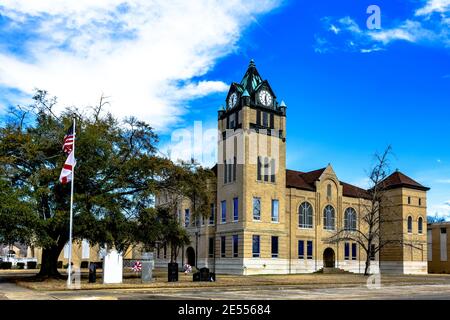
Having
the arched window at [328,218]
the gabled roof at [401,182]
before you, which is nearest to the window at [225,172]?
the arched window at [328,218]

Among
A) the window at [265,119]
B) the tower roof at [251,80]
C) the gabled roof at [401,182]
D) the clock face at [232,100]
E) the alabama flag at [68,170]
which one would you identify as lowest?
the alabama flag at [68,170]

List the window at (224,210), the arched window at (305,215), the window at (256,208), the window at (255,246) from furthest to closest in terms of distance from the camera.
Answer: the arched window at (305,215), the window at (224,210), the window at (256,208), the window at (255,246)

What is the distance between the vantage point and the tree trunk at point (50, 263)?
3756 cm

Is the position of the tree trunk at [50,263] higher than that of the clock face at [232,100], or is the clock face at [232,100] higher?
the clock face at [232,100]

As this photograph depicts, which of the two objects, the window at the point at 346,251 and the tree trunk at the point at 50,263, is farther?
the window at the point at 346,251

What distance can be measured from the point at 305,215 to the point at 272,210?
616 centimetres

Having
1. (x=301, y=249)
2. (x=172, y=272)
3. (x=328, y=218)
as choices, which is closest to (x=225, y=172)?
(x=301, y=249)

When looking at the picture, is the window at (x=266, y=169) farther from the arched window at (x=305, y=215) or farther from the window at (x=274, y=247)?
the window at (x=274, y=247)

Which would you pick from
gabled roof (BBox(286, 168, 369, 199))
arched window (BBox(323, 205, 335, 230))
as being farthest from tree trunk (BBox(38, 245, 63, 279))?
arched window (BBox(323, 205, 335, 230))

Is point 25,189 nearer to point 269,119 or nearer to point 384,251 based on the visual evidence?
point 269,119

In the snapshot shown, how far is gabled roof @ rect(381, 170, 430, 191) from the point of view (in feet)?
230

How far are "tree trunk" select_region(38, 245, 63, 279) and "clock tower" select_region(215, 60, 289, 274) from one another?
2286cm

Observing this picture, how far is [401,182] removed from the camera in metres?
69.8
